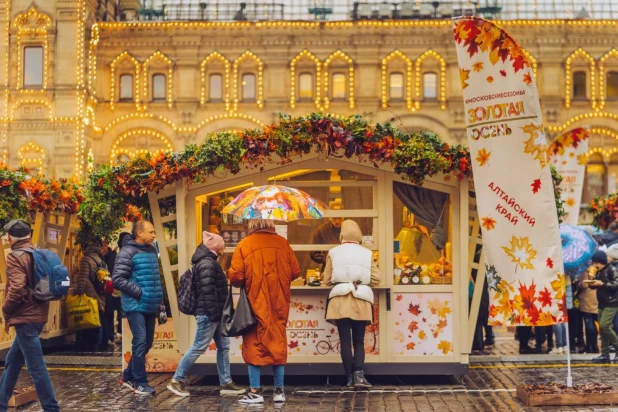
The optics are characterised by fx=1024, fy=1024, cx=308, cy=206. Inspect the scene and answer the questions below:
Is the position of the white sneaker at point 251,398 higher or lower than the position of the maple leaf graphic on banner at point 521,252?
lower

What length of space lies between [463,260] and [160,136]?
27.3 meters

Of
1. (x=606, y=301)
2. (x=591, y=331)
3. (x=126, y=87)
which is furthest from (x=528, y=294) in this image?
(x=126, y=87)

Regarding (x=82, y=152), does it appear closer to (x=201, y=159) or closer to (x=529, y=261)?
(x=201, y=159)

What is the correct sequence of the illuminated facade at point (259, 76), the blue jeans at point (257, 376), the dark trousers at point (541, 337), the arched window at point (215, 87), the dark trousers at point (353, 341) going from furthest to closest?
the arched window at point (215, 87)
the illuminated facade at point (259, 76)
the dark trousers at point (541, 337)
the dark trousers at point (353, 341)
the blue jeans at point (257, 376)

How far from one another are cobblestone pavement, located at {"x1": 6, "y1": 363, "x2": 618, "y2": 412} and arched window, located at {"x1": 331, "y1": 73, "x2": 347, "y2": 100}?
25.8 meters

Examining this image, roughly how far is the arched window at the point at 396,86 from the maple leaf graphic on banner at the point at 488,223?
28041 millimetres

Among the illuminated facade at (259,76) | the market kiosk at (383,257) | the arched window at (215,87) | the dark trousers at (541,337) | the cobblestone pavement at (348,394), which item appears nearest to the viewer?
the cobblestone pavement at (348,394)

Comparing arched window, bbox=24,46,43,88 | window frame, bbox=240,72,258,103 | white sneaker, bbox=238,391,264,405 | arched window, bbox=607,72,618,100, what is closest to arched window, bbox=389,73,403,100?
window frame, bbox=240,72,258,103

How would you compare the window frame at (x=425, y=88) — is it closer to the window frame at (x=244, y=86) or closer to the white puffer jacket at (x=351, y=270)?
the window frame at (x=244, y=86)

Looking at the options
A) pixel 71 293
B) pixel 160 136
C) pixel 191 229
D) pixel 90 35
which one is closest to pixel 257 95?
pixel 160 136

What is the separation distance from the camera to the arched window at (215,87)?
37312 millimetres

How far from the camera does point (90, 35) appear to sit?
37.0m

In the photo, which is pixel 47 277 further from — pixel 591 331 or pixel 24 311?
pixel 591 331

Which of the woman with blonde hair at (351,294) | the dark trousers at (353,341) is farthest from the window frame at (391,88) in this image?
the dark trousers at (353,341)
